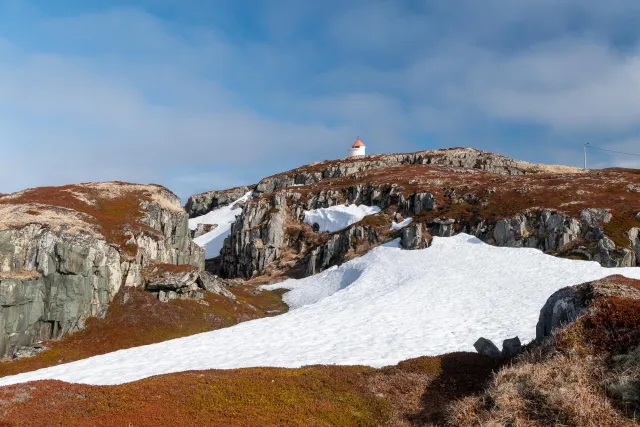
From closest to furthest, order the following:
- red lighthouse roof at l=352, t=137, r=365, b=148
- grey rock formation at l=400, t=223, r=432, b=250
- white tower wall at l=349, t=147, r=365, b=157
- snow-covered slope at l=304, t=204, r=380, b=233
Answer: grey rock formation at l=400, t=223, r=432, b=250
snow-covered slope at l=304, t=204, r=380, b=233
white tower wall at l=349, t=147, r=365, b=157
red lighthouse roof at l=352, t=137, r=365, b=148

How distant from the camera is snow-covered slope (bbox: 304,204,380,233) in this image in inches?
3386

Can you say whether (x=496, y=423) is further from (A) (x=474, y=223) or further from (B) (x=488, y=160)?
(B) (x=488, y=160)

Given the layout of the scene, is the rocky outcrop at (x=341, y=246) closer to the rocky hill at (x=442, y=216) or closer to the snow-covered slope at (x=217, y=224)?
the rocky hill at (x=442, y=216)

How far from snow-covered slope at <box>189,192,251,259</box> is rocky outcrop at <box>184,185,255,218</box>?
3160 millimetres

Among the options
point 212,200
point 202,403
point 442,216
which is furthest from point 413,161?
point 202,403

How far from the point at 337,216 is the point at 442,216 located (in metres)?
26.1

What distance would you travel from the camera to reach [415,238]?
62.5 metres

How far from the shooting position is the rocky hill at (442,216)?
54.1m

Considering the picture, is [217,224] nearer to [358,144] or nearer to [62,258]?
[358,144]

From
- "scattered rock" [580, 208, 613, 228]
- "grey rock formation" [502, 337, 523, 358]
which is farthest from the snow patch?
"grey rock formation" [502, 337, 523, 358]

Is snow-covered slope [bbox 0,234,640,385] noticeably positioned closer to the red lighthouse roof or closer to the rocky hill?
the rocky hill

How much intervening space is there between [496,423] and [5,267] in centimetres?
4258

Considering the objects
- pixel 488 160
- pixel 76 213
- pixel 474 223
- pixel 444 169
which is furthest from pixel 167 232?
pixel 488 160

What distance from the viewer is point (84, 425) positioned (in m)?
13.4
